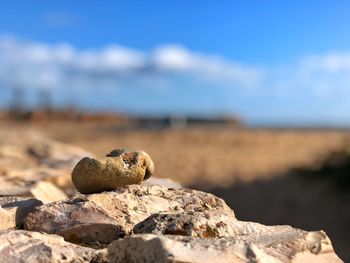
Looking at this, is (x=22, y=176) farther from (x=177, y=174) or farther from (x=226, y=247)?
(x=177, y=174)

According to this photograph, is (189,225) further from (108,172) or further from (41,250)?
(108,172)

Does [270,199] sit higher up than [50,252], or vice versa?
[50,252]

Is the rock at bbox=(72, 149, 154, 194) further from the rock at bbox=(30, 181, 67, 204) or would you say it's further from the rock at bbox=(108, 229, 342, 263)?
the rock at bbox=(108, 229, 342, 263)

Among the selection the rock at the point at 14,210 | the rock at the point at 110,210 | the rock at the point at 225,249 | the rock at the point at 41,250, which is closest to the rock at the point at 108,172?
the rock at the point at 110,210

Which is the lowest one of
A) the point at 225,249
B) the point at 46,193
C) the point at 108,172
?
the point at 46,193

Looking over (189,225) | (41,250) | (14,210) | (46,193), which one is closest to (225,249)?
(189,225)

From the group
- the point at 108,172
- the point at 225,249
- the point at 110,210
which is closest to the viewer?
the point at 225,249

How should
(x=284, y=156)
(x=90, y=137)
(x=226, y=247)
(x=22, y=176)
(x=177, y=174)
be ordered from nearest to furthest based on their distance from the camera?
(x=226, y=247) < (x=22, y=176) < (x=177, y=174) < (x=284, y=156) < (x=90, y=137)

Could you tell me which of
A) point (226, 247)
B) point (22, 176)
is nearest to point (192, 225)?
point (226, 247)
